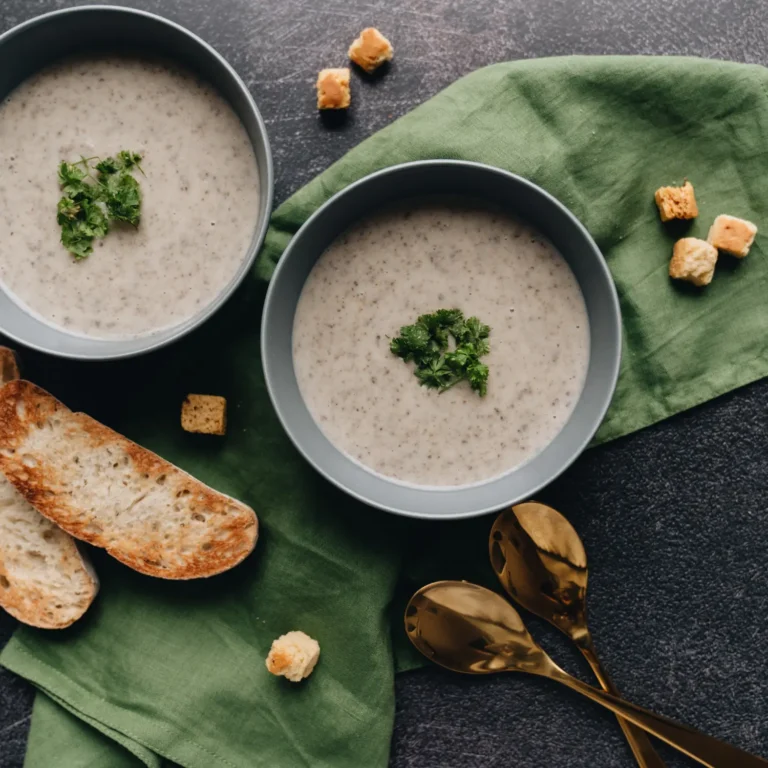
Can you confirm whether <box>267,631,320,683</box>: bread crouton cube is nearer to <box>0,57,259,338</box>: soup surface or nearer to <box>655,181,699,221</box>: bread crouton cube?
<box>0,57,259,338</box>: soup surface

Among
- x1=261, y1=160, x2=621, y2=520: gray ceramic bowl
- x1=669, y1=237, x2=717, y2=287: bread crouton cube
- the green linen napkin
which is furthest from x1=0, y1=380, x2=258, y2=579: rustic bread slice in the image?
x1=669, y1=237, x2=717, y2=287: bread crouton cube

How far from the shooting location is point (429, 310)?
202cm

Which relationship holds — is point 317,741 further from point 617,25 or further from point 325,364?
point 617,25

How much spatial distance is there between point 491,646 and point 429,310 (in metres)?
0.90

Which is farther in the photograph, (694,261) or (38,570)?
(38,570)

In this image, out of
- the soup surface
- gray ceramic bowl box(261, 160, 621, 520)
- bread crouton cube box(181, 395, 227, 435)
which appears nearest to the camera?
gray ceramic bowl box(261, 160, 621, 520)

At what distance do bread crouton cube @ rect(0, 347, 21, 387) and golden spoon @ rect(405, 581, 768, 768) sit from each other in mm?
1228

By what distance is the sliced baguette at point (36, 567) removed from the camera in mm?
2232

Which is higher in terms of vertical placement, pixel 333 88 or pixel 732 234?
pixel 333 88

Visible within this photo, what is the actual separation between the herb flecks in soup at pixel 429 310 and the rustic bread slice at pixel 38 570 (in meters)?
0.81

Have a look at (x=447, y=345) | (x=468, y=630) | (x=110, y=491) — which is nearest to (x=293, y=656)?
(x=468, y=630)

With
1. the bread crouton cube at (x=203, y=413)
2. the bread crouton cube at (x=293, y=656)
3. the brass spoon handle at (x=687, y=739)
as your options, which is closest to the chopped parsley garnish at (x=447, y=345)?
the bread crouton cube at (x=203, y=413)

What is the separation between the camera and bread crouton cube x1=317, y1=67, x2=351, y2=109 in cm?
218

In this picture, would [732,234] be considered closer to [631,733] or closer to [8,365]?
[631,733]
